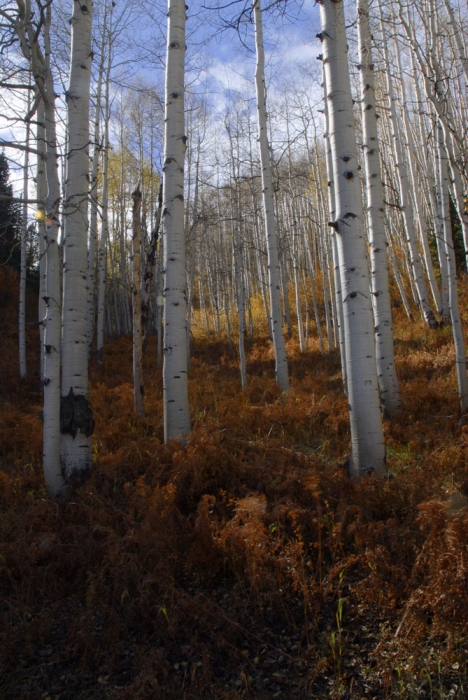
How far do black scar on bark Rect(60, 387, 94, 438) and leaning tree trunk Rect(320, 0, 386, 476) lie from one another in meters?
2.93

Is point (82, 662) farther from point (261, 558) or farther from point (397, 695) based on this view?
point (397, 695)

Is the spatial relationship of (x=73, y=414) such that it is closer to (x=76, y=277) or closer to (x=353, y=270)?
(x=76, y=277)

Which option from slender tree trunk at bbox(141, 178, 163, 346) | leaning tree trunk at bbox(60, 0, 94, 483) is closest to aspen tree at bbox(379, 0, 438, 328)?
slender tree trunk at bbox(141, 178, 163, 346)

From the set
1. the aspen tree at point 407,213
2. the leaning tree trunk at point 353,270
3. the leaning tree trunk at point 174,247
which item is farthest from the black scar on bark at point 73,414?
the aspen tree at point 407,213

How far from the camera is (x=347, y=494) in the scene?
3.87 meters

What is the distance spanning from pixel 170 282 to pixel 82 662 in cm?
397

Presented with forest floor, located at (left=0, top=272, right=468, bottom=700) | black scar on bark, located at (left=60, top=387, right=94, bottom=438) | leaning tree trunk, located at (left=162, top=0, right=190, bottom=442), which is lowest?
forest floor, located at (left=0, top=272, right=468, bottom=700)

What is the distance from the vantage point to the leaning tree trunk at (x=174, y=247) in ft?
17.9

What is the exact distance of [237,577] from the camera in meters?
3.20

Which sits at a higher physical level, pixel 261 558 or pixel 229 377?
pixel 229 377

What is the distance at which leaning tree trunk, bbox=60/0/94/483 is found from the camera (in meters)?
4.90

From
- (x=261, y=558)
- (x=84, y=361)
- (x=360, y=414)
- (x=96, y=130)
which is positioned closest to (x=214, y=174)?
(x=96, y=130)

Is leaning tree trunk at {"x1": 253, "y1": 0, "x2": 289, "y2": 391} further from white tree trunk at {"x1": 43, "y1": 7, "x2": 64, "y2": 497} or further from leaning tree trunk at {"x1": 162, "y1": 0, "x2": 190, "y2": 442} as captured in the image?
white tree trunk at {"x1": 43, "y1": 7, "x2": 64, "y2": 497}

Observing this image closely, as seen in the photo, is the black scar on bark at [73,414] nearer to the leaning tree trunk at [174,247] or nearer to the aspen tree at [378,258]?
the leaning tree trunk at [174,247]
